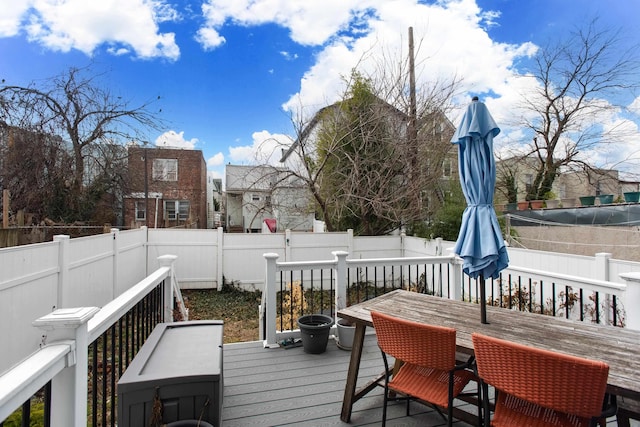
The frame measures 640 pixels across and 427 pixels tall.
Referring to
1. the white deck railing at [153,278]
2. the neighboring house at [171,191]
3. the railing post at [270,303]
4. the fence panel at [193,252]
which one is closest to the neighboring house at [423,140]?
the white deck railing at [153,278]

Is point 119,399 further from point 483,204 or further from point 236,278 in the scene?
point 236,278

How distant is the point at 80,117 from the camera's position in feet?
34.1

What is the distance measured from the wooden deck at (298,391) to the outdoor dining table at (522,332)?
192 millimetres

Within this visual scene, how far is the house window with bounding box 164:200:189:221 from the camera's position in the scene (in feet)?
61.3

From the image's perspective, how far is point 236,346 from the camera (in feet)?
12.3

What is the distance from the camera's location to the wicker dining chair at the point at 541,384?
4.50 feet

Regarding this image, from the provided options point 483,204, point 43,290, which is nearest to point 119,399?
point 483,204

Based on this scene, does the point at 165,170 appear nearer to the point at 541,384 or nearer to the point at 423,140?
the point at 423,140

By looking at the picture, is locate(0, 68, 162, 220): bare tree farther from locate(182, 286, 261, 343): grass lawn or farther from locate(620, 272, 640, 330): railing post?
locate(620, 272, 640, 330): railing post

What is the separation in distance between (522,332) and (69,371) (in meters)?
2.40

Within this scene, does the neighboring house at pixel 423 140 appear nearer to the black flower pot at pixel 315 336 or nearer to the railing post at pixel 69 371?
the black flower pot at pixel 315 336

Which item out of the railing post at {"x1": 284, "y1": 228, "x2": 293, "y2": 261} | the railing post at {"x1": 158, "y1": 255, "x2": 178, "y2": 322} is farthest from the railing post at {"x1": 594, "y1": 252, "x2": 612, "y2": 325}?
the railing post at {"x1": 284, "y1": 228, "x2": 293, "y2": 261}

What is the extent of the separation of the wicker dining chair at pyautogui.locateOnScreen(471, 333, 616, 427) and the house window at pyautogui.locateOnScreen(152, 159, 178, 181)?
19.1 meters

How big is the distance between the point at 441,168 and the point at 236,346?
7730 mm
